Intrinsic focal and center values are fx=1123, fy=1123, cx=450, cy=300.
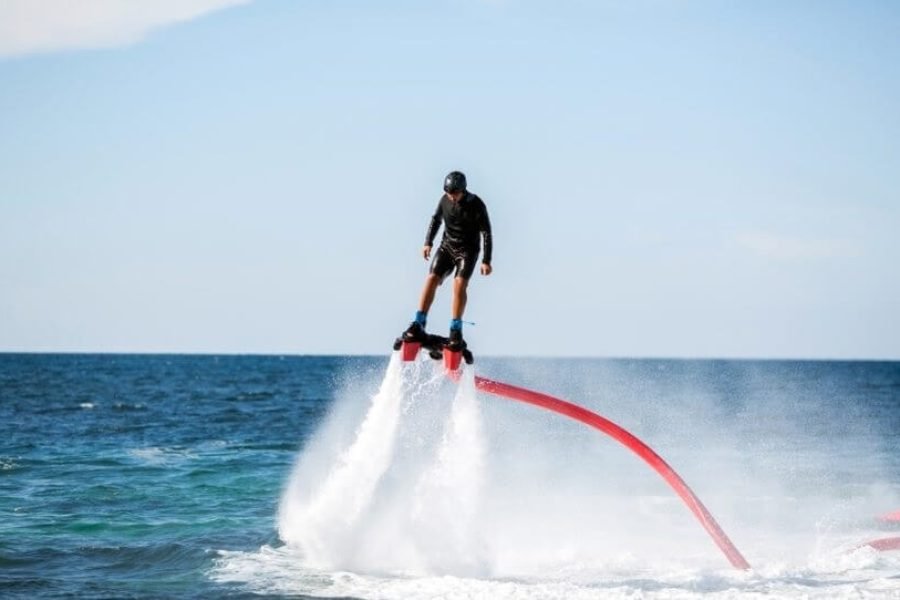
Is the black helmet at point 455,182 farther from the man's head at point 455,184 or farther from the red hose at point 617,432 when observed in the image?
the red hose at point 617,432

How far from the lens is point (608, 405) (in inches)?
2450

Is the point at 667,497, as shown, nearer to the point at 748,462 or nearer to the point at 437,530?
the point at 748,462

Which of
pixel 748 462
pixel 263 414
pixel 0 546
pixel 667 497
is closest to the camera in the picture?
pixel 0 546

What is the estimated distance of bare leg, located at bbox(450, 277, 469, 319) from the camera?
1388 centimetres

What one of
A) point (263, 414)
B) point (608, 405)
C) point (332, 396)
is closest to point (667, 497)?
point (263, 414)

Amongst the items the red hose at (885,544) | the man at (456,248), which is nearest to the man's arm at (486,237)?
the man at (456,248)

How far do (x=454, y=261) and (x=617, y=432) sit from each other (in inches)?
149

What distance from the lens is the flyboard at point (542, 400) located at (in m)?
14.1

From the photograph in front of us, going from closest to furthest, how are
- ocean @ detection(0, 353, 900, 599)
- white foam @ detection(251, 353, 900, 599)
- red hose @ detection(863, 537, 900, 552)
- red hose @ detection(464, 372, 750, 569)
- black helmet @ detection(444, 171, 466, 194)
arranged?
black helmet @ detection(444, 171, 466, 194)
white foam @ detection(251, 353, 900, 599)
red hose @ detection(464, 372, 750, 569)
ocean @ detection(0, 353, 900, 599)
red hose @ detection(863, 537, 900, 552)

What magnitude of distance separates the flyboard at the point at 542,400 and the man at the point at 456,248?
0.39ft

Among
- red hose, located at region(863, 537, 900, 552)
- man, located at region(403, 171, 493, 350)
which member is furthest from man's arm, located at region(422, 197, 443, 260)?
red hose, located at region(863, 537, 900, 552)

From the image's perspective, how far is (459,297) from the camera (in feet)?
45.5

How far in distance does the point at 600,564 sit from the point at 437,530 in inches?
106

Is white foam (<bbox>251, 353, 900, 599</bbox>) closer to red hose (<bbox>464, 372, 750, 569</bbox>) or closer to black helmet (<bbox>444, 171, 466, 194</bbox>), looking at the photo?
red hose (<bbox>464, 372, 750, 569</bbox>)
